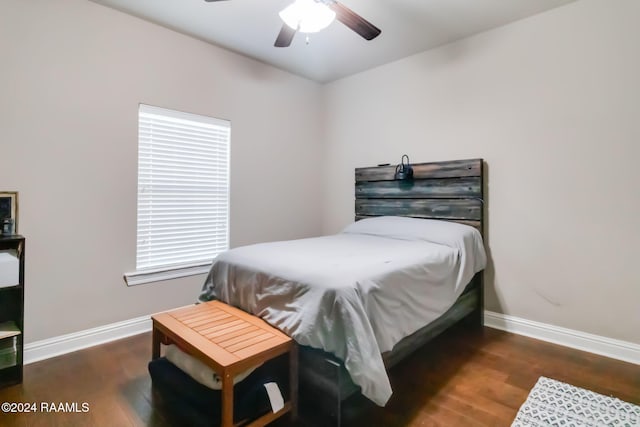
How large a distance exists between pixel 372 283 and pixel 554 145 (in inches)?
77.9

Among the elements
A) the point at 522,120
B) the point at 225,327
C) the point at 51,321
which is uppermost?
the point at 522,120

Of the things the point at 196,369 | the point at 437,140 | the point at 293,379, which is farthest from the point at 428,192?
the point at 196,369

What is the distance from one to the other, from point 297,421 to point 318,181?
294 cm

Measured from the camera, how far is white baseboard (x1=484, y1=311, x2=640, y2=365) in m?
2.28

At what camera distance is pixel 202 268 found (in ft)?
10.3

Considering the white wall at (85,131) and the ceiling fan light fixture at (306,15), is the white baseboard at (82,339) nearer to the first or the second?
the white wall at (85,131)

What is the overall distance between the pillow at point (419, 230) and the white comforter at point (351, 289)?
2.8 inches

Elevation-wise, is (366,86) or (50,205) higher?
(366,86)

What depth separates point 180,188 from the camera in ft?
9.79

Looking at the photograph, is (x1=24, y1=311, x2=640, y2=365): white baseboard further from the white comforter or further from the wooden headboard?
the wooden headboard

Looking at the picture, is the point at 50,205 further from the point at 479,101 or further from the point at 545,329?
the point at 545,329

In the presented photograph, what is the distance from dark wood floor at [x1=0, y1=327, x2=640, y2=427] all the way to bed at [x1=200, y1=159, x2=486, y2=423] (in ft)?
0.71

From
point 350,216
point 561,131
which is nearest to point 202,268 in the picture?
point 350,216

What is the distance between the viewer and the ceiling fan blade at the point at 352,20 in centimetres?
196
